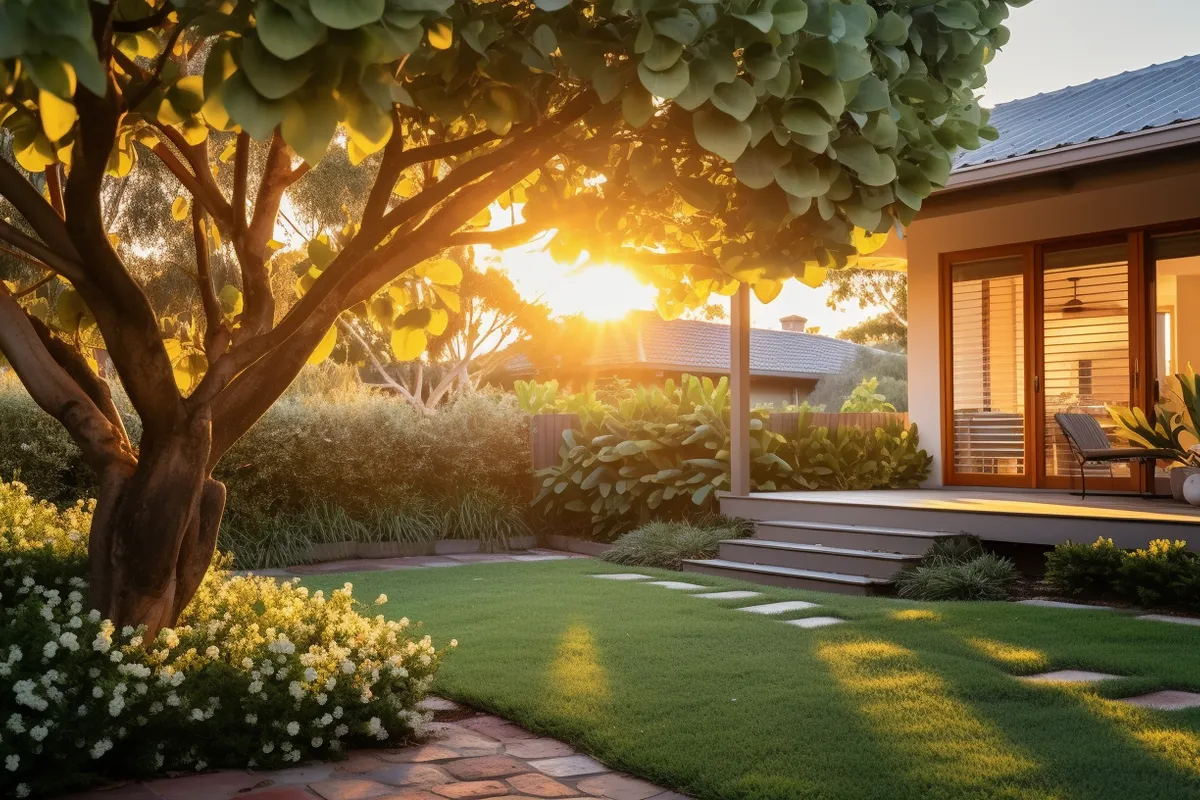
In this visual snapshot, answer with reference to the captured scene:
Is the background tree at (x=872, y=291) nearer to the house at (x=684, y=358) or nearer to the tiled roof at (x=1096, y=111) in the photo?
the house at (x=684, y=358)

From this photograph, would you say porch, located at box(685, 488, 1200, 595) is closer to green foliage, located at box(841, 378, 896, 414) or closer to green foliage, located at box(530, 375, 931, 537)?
green foliage, located at box(530, 375, 931, 537)

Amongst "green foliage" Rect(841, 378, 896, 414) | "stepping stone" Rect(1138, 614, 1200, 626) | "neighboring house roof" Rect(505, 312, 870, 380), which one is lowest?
"stepping stone" Rect(1138, 614, 1200, 626)

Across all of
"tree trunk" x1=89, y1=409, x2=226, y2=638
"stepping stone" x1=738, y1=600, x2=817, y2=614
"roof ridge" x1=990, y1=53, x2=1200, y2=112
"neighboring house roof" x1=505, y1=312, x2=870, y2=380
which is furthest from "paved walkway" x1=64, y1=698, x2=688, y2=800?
"neighboring house roof" x1=505, y1=312, x2=870, y2=380

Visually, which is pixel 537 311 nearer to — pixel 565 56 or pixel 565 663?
pixel 565 663

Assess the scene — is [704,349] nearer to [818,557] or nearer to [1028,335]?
[1028,335]

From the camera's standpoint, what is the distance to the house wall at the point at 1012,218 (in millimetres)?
8875

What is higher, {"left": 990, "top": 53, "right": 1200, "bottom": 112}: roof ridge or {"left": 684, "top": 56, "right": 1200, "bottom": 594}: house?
{"left": 990, "top": 53, "right": 1200, "bottom": 112}: roof ridge

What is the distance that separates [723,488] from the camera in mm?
10141

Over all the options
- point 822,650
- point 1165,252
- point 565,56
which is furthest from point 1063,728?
point 1165,252

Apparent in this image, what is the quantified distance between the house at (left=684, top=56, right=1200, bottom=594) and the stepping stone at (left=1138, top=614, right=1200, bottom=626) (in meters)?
0.87

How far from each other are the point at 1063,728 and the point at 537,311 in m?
26.2

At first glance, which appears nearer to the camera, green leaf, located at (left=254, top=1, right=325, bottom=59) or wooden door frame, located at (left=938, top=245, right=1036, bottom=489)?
green leaf, located at (left=254, top=1, right=325, bottom=59)

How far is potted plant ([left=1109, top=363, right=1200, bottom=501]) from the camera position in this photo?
8344mm

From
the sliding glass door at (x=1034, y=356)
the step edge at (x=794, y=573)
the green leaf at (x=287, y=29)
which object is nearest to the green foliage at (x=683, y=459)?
the sliding glass door at (x=1034, y=356)
